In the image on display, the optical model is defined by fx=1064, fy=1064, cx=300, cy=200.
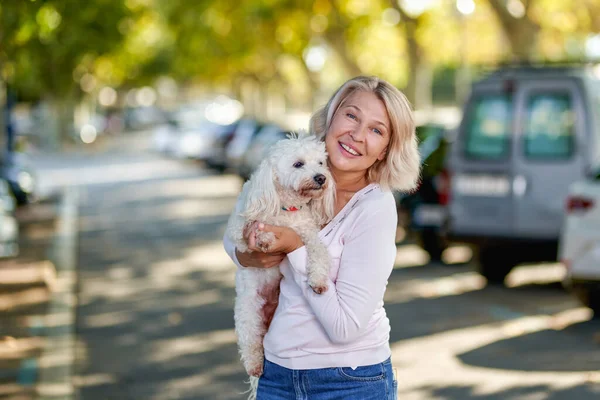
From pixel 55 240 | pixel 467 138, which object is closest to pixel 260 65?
pixel 55 240

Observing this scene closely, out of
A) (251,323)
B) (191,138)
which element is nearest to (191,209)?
(251,323)

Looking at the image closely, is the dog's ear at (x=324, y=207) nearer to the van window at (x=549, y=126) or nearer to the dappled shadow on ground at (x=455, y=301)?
the dappled shadow on ground at (x=455, y=301)

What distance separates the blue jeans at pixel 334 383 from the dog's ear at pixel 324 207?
47 cm

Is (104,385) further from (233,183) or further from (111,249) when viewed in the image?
(233,183)

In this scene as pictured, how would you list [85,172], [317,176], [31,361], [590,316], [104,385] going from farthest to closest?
1. [85,172]
2. [590,316]
3. [31,361]
4. [104,385]
5. [317,176]

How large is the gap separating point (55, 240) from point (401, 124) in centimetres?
1524

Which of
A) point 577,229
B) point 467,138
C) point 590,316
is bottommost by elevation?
point 590,316

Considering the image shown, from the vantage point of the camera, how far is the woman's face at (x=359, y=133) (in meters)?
3.25

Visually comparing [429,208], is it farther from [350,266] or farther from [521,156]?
[350,266]

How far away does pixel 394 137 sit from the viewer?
327 centimetres

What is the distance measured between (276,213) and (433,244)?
38.9 ft

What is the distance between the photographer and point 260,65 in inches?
2717

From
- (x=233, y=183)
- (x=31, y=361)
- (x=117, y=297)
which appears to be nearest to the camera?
(x=31, y=361)

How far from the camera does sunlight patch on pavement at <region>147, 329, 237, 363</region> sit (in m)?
8.83
